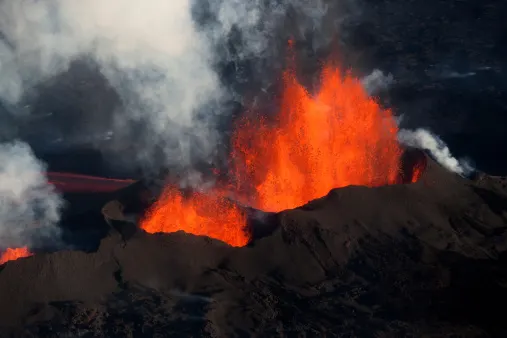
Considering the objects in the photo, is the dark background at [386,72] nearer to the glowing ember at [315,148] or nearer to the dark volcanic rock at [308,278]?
the glowing ember at [315,148]

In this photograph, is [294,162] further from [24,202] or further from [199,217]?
[24,202]

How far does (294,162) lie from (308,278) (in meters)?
8.36

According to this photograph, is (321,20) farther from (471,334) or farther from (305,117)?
(471,334)

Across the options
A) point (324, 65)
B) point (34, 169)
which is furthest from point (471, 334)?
point (324, 65)

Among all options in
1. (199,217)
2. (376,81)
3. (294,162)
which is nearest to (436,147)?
(294,162)

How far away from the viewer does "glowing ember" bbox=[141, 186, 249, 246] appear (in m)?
23.1

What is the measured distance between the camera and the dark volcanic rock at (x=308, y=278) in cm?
1909

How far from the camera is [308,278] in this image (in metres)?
20.8

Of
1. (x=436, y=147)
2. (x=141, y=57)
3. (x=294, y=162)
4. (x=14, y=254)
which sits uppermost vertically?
(x=141, y=57)

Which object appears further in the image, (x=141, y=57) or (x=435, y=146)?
(x=141, y=57)

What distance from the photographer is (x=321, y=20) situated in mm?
45188

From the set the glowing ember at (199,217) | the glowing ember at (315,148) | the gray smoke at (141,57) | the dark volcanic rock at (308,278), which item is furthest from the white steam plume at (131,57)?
the dark volcanic rock at (308,278)

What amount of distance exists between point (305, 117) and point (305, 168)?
17.2ft

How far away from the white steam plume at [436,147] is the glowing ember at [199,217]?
8.98 meters
